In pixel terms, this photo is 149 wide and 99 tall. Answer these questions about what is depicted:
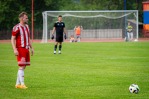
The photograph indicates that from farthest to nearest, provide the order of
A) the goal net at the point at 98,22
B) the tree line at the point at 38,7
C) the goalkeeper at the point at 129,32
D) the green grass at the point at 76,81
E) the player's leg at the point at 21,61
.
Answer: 1. the tree line at the point at 38,7
2. the goal net at the point at 98,22
3. the goalkeeper at the point at 129,32
4. the player's leg at the point at 21,61
5. the green grass at the point at 76,81

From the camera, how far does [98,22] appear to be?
4888 centimetres

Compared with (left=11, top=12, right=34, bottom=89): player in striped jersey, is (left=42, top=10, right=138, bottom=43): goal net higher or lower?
higher

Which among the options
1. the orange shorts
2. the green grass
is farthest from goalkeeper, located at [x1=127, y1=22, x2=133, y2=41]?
the orange shorts

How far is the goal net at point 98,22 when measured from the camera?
48.3 m

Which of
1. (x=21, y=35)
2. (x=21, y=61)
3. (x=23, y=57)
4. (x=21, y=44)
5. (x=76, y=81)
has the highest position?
(x=21, y=35)

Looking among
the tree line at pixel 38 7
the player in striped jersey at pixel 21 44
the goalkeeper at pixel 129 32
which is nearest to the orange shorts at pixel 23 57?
the player in striped jersey at pixel 21 44

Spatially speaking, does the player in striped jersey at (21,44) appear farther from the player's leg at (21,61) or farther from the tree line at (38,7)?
the tree line at (38,7)

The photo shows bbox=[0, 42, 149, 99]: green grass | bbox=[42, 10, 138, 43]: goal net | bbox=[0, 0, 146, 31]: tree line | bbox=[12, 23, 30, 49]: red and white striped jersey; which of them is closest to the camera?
bbox=[0, 42, 149, 99]: green grass

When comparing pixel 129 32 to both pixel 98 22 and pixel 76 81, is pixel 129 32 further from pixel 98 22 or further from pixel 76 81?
pixel 76 81

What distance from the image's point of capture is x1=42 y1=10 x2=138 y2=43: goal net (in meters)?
48.3

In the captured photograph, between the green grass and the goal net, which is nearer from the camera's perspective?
the green grass

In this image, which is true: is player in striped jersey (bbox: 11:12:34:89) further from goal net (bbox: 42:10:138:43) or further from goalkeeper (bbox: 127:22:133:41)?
goal net (bbox: 42:10:138:43)

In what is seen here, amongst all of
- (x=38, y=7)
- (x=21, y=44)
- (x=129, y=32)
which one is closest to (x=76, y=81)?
(x=21, y=44)

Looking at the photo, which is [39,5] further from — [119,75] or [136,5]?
[119,75]
